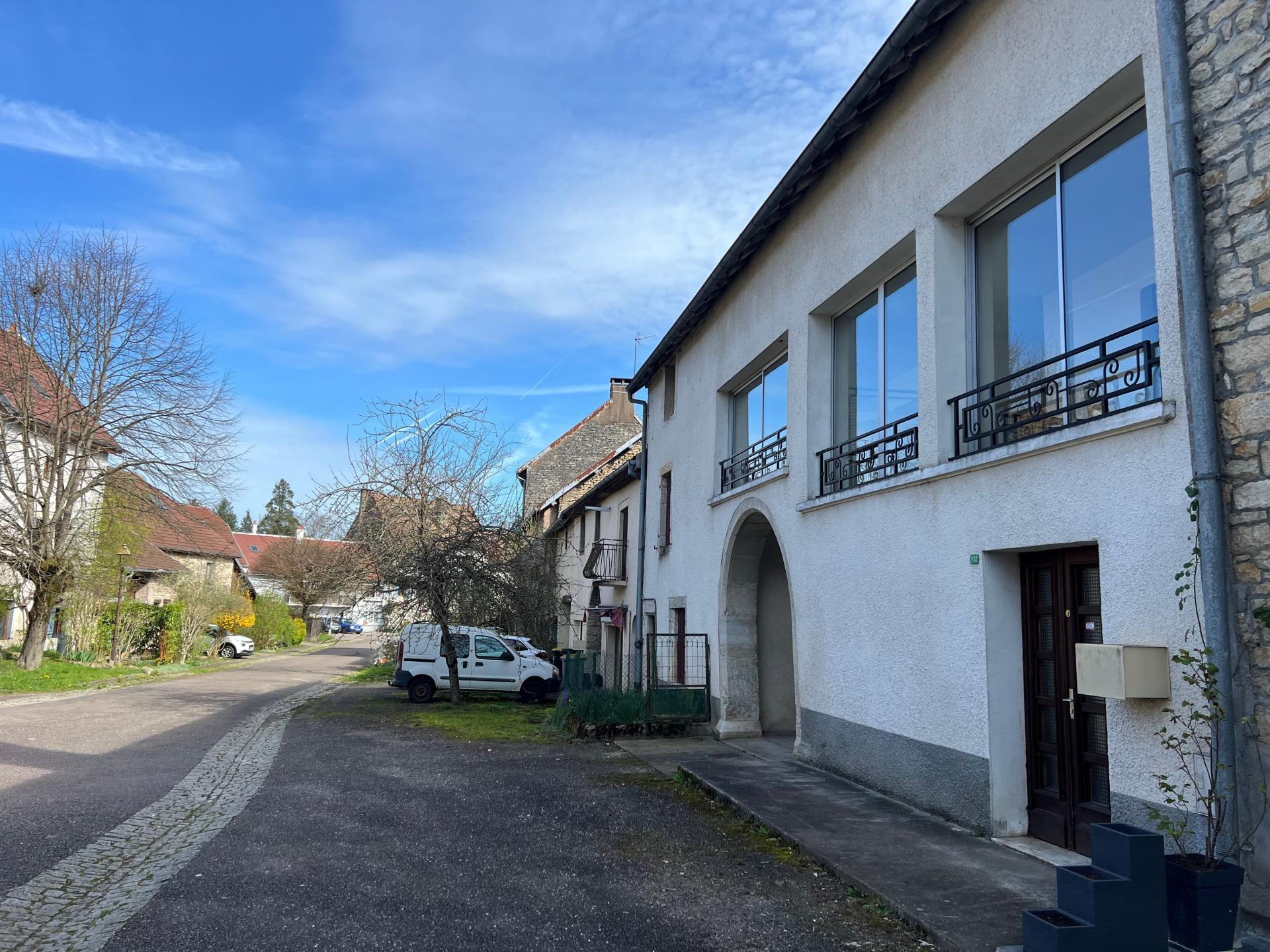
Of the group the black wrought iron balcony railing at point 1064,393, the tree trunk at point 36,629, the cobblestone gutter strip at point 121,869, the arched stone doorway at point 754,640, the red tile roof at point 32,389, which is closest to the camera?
the cobblestone gutter strip at point 121,869

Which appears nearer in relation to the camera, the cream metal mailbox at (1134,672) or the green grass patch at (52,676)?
the cream metal mailbox at (1134,672)

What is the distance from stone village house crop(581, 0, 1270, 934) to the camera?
4.91m

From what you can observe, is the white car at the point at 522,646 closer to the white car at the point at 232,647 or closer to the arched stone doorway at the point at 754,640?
the arched stone doorway at the point at 754,640

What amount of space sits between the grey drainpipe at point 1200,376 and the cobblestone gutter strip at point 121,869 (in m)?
5.93

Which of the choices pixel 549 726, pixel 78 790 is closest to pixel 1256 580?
pixel 78 790

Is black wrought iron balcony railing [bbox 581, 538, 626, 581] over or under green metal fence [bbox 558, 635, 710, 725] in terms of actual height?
over

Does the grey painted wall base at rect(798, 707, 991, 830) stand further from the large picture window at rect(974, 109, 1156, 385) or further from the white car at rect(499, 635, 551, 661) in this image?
the white car at rect(499, 635, 551, 661)

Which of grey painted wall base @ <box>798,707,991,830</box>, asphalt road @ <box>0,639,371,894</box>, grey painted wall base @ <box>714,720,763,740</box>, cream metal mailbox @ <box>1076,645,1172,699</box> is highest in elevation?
cream metal mailbox @ <box>1076,645,1172,699</box>

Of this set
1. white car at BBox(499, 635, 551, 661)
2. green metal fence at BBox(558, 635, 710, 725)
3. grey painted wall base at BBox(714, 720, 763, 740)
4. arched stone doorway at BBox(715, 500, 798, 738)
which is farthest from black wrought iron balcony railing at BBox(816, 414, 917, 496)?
white car at BBox(499, 635, 551, 661)

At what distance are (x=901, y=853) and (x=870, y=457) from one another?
170 inches

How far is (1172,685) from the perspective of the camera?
4988 mm

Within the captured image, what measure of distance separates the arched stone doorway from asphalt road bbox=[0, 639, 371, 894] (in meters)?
7.22

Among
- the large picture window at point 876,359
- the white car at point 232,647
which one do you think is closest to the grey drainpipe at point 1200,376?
the large picture window at point 876,359

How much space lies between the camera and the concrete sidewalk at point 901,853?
4828 mm
